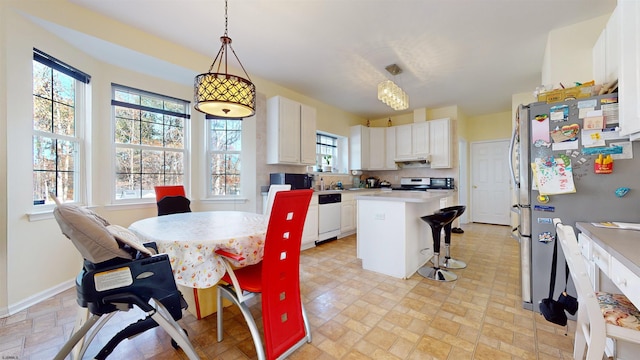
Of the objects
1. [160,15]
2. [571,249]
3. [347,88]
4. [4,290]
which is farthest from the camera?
[347,88]

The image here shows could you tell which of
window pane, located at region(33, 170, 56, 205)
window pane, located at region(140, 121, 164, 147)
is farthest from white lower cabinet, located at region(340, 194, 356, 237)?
window pane, located at region(33, 170, 56, 205)

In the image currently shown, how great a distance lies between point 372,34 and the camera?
2.67 m

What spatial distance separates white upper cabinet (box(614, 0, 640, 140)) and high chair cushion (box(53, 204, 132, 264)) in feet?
9.20

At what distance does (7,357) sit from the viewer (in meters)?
1.50

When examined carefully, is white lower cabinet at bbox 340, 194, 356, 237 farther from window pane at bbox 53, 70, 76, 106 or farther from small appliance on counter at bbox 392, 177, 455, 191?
window pane at bbox 53, 70, 76, 106

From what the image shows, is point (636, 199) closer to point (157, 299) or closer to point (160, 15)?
point (157, 299)

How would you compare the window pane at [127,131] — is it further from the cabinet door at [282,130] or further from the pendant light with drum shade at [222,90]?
the pendant light with drum shade at [222,90]

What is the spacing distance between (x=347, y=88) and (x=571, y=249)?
12.4 feet

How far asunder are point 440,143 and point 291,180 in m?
3.34

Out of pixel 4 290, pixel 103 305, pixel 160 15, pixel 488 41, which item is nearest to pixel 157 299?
pixel 103 305

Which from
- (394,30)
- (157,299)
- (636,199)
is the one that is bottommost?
(157,299)

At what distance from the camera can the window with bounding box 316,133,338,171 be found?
5320mm

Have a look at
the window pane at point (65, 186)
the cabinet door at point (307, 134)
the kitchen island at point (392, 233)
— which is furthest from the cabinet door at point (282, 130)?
the window pane at point (65, 186)

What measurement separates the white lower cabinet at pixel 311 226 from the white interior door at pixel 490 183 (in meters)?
4.35
